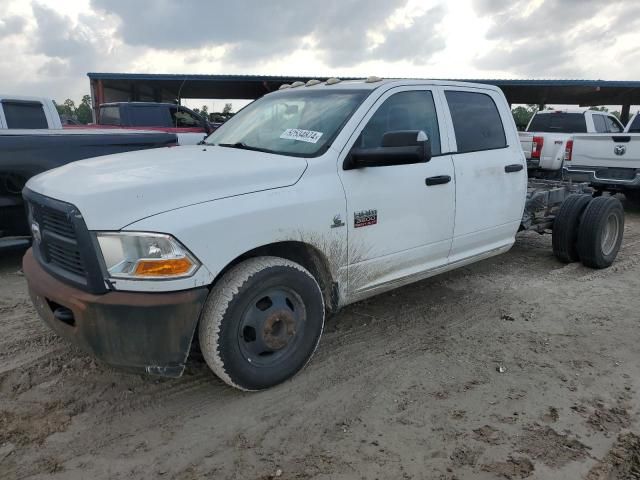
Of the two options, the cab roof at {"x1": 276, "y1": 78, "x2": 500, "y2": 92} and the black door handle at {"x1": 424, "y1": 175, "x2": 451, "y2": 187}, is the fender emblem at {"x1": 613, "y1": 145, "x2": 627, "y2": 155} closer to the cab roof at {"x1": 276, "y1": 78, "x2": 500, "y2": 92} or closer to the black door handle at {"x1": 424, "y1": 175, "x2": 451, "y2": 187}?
the cab roof at {"x1": 276, "y1": 78, "x2": 500, "y2": 92}

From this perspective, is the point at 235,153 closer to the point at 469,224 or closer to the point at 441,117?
the point at 441,117

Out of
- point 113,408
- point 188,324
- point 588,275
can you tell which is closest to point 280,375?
point 188,324

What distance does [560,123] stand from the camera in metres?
11.9

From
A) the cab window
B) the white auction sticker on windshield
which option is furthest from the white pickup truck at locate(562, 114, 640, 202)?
the cab window

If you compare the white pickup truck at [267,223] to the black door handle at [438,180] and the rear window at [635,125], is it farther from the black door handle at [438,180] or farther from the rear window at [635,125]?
the rear window at [635,125]

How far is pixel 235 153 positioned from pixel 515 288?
3.21 m

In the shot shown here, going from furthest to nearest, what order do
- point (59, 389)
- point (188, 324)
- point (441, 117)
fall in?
point (441, 117), point (59, 389), point (188, 324)

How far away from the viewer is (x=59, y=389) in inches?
126

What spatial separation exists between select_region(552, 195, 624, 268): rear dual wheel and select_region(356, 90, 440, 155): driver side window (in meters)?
2.62

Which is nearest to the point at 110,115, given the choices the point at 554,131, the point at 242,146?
the point at 242,146

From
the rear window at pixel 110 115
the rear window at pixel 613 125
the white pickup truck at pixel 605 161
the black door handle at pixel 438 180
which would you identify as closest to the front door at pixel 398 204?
the black door handle at pixel 438 180

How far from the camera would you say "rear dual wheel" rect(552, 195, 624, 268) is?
5.67m

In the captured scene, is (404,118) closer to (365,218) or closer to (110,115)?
(365,218)

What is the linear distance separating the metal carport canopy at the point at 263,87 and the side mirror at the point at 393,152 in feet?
48.9
